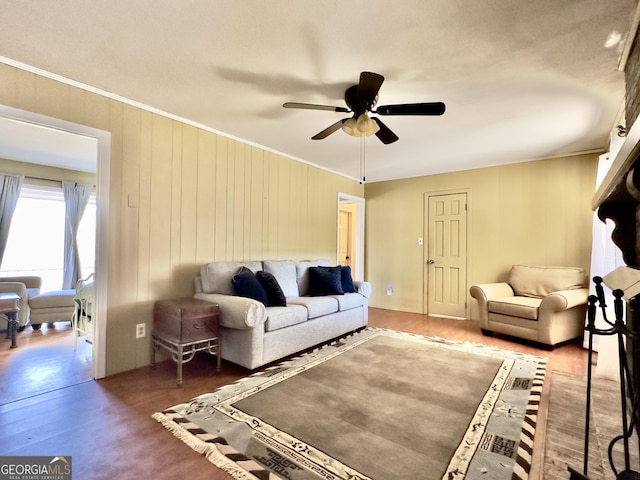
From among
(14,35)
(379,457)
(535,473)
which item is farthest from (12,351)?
(535,473)

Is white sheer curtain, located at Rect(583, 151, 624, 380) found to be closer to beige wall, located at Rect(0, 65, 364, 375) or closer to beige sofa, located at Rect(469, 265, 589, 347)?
beige sofa, located at Rect(469, 265, 589, 347)

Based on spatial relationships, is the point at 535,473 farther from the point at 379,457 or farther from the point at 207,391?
the point at 207,391

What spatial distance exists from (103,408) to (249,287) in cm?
136

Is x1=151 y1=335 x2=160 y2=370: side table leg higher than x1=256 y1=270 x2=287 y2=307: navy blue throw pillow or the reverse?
the reverse

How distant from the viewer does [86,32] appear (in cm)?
187

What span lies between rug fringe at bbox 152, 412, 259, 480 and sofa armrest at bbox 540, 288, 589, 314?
3.40 m

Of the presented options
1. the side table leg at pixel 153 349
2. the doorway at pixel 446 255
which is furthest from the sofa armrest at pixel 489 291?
the side table leg at pixel 153 349

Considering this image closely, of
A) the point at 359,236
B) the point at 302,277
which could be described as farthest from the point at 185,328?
the point at 359,236

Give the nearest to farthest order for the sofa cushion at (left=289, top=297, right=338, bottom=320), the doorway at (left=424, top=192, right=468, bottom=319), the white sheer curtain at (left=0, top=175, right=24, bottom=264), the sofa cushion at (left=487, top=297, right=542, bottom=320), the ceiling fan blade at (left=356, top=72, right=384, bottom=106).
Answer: the ceiling fan blade at (left=356, top=72, right=384, bottom=106), the sofa cushion at (left=289, top=297, right=338, bottom=320), the sofa cushion at (left=487, top=297, right=542, bottom=320), the white sheer curtain at (left=0, top=175, right=24, bottom=264), the doorway at (left=424, top=192, right=468, bottom=319)

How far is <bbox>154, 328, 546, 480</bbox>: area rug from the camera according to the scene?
156 cm

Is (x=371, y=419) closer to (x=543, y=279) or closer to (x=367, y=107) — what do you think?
(x=367, y=107)

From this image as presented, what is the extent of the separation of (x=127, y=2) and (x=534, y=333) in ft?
14.8

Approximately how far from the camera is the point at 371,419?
1.97 metres

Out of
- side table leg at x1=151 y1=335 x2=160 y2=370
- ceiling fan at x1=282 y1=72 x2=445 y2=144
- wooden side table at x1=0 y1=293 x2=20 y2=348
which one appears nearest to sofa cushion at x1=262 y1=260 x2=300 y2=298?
side table leg at x1=151 y1=335 x2=160 y2=370
